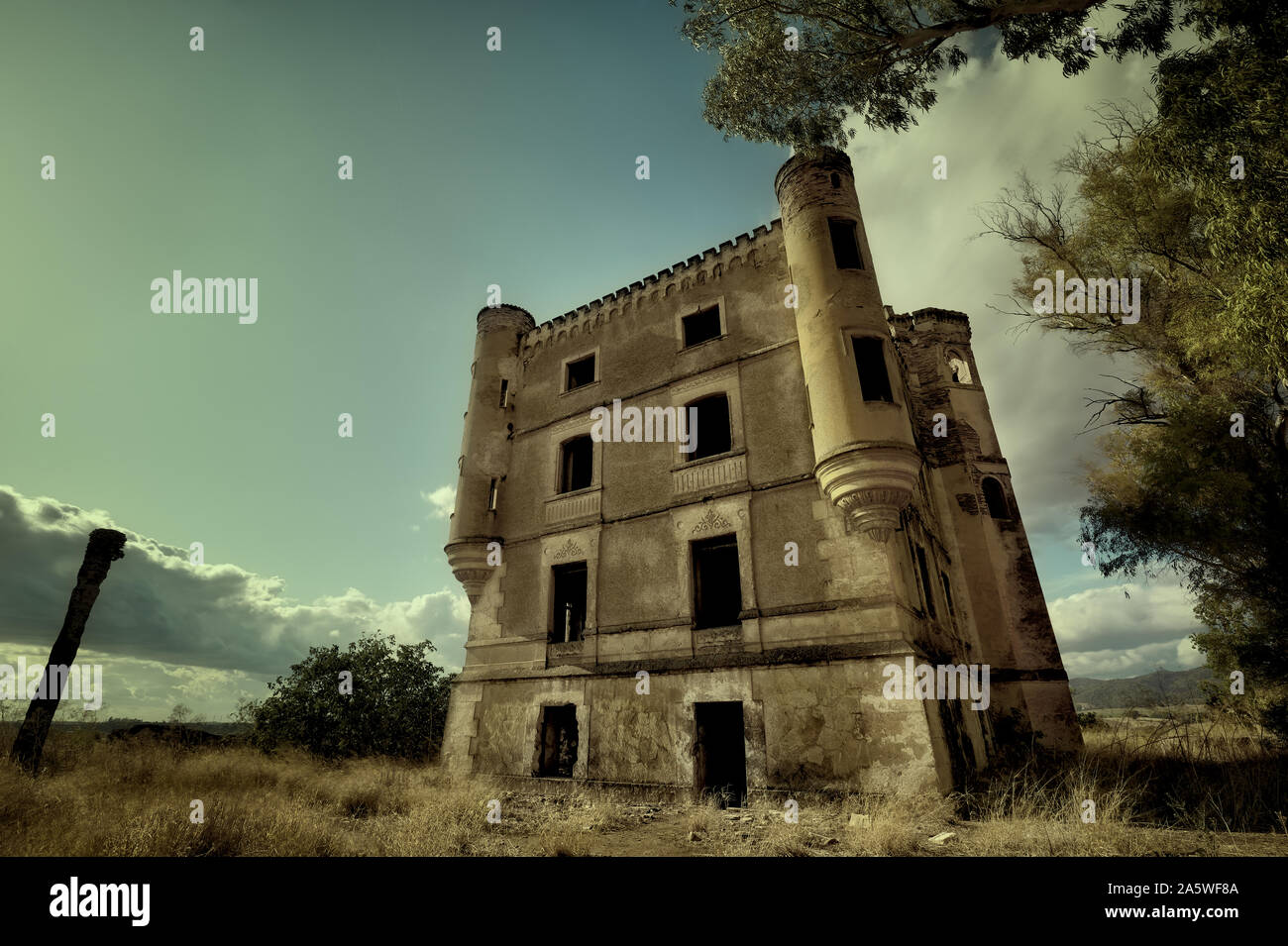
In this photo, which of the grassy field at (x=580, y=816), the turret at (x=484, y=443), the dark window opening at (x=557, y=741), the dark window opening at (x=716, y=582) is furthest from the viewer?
the turret at (x=484, y=443)

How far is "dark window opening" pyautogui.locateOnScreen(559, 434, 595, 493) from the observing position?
14609mm

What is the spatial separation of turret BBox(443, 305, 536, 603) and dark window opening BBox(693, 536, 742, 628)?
605 cm

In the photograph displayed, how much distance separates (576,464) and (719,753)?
816 cm

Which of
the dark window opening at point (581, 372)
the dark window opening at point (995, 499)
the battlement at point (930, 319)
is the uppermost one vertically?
the battlement at point (930, 319)

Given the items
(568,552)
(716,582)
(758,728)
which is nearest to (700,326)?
(716,582)

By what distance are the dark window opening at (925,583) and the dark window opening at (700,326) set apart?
733cm

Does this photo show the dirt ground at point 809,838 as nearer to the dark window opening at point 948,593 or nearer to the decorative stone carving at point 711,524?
the decorative stone carving at point 711,524

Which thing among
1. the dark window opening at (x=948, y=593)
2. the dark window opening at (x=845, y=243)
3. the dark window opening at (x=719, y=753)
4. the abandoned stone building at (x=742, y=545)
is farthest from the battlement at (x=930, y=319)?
the dark window opening at (x=719, y=753)

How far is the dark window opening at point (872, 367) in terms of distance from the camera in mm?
10797

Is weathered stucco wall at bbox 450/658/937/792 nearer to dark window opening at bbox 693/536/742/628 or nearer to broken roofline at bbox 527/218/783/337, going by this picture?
dark window opening at bbox 693/536/742/628

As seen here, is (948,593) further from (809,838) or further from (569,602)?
(569,602)

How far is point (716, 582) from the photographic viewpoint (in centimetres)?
1215

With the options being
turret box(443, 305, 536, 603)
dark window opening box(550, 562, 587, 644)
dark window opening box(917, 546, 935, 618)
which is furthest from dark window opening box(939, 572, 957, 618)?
turret box(443, 305, 536, 603)

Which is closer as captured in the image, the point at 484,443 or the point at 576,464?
the point at 576,464
